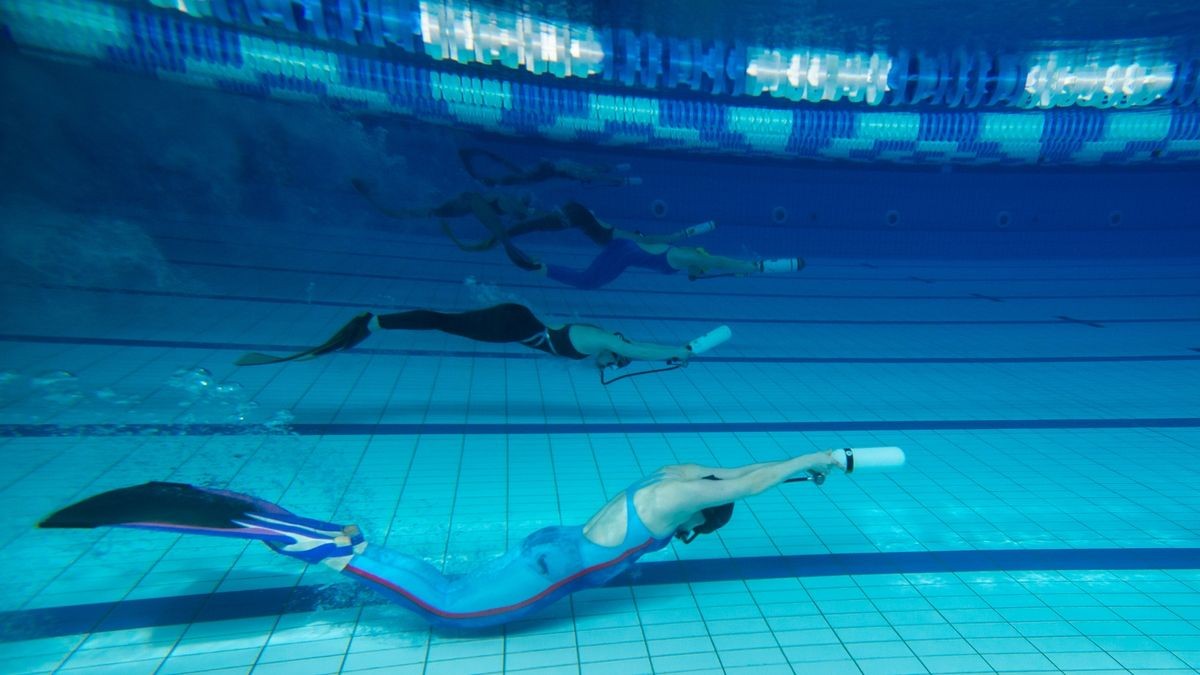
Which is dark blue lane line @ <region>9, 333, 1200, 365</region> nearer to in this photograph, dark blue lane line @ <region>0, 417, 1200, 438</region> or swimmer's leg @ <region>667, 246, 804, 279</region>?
swimmer's leg @ <region>667, 246, 804, 279</region>

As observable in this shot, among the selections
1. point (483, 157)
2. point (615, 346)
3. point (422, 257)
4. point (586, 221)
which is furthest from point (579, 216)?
point (483, 157)

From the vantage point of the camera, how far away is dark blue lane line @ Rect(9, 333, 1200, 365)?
4.30 metres

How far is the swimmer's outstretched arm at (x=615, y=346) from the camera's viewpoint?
317 cm

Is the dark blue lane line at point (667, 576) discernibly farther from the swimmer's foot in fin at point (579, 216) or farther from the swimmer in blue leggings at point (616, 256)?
the swimmer's foot in fin at point (579, 216)

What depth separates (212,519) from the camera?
166 centimetres

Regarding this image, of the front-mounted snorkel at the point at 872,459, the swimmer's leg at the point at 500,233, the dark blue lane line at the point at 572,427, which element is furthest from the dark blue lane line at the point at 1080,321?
the front-mounted snorkel at the point at 872,459

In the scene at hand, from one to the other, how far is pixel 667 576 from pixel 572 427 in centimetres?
139

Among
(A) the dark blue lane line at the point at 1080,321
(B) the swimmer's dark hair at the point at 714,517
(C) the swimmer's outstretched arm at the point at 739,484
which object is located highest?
(C) the swimmer's outstretched arm at the point at 739,484

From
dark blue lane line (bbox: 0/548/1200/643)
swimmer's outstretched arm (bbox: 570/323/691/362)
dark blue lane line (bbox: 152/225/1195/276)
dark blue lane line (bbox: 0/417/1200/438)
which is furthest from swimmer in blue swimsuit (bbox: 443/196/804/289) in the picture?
dark blue lane line (bbox: 152/225/1195/276)

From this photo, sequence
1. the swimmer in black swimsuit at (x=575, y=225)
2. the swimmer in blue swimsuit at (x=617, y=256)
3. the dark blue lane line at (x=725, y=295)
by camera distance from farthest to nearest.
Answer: the dark blue lane line at (x=725, y=295)
the swimmer in black swimsuit at (x=575, y=225)
the swimmer in blue swimsuit at (x=617, y=256)

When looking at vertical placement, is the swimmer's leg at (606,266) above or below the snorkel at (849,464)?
above

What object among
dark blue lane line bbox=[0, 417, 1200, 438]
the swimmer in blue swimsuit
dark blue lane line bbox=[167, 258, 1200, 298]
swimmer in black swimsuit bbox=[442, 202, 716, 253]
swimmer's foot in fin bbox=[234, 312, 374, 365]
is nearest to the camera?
swimmer's foot in fin bbox=[234, 312, 374, 365]

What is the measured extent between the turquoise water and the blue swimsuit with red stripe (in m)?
0.14

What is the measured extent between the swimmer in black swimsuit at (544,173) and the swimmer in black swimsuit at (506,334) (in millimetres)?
3946
